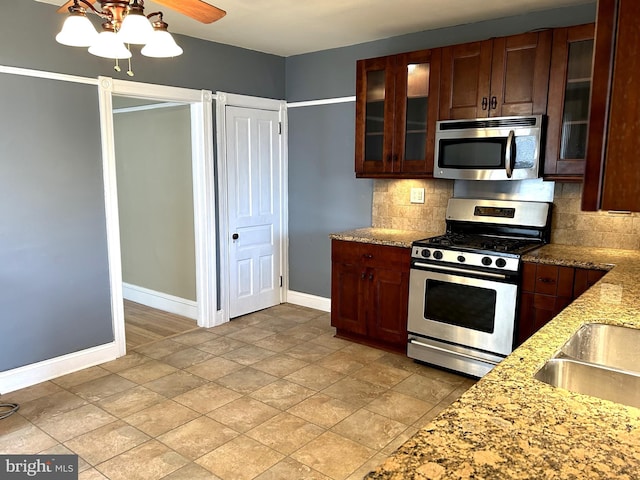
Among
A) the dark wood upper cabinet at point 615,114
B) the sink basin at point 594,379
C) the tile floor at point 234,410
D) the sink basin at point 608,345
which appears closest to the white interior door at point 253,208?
the tile floor at point 234,410

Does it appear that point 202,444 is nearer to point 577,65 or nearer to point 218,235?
point 218,235

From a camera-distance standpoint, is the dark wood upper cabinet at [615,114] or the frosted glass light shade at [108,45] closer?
the dark wood upper cabinet at [615,114]

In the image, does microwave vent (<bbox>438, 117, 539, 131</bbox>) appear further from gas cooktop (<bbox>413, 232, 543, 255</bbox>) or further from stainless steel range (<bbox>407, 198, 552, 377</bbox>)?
gas cooktop (<bbox>413, 232, 543, 255</bbox>)

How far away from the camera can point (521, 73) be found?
3.16m

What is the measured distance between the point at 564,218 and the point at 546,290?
29.7 inches

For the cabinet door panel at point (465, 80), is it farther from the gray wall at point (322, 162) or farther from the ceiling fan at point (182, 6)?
the ceiling fan at point (182, 6)

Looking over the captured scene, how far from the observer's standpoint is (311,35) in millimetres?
4055

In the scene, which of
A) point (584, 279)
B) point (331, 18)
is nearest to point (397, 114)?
point (331, 18)

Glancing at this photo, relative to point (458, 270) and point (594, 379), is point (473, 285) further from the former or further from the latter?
point (594, 379)

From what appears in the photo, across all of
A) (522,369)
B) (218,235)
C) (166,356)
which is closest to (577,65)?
(522,369)

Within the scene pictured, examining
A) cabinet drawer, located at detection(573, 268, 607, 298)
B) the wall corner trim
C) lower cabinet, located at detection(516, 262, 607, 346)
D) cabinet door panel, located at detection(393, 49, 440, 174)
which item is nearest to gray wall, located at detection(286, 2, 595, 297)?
the wall corner trim

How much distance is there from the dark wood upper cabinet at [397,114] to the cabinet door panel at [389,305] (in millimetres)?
826

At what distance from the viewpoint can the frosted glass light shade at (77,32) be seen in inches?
70.6

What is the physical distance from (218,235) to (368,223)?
56.3 inches
